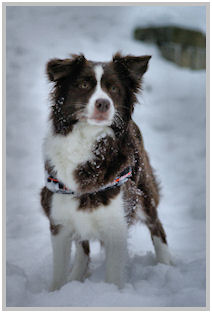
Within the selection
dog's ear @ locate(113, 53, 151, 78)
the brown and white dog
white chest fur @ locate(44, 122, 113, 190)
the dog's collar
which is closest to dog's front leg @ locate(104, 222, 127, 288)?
the brown and white dog

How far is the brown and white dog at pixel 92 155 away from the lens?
2238 millimetres

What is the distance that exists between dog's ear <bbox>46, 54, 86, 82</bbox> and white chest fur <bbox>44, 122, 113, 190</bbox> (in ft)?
1.18

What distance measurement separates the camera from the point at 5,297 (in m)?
2.22

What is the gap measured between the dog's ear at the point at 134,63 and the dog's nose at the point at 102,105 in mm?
447

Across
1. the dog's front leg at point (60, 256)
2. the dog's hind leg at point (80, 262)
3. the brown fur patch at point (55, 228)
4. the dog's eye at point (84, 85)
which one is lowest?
the dog's hind leg at point (80, 262)

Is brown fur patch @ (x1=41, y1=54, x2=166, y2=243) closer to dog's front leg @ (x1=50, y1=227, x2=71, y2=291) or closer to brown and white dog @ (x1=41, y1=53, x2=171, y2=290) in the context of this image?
brown and white dog @ (x1=41, y1=53, x2=171, y2=290)

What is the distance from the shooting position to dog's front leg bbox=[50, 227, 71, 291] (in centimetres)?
252

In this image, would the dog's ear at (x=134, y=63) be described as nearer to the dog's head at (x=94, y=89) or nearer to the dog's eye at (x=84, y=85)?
the dog's head at (x=94, y=89)

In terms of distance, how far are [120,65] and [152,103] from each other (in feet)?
14.5

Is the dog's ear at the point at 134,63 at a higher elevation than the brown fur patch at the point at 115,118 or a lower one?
higher

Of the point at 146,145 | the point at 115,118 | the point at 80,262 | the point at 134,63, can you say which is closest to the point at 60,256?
the point at 80,262

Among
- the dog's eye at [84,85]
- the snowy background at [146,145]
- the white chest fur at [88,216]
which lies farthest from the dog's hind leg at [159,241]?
the dog's eye at [84,85]

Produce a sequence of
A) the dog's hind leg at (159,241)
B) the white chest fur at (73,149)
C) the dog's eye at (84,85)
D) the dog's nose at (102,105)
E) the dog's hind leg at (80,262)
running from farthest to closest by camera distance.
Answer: the dog's hind leg at (159,241) → the dog's hind leg at (80,262) → the white chest fur at (73,149) → the dog's eye at (84,85) → the dog's nose at (102,105)

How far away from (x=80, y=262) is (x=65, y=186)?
3.01 feet
